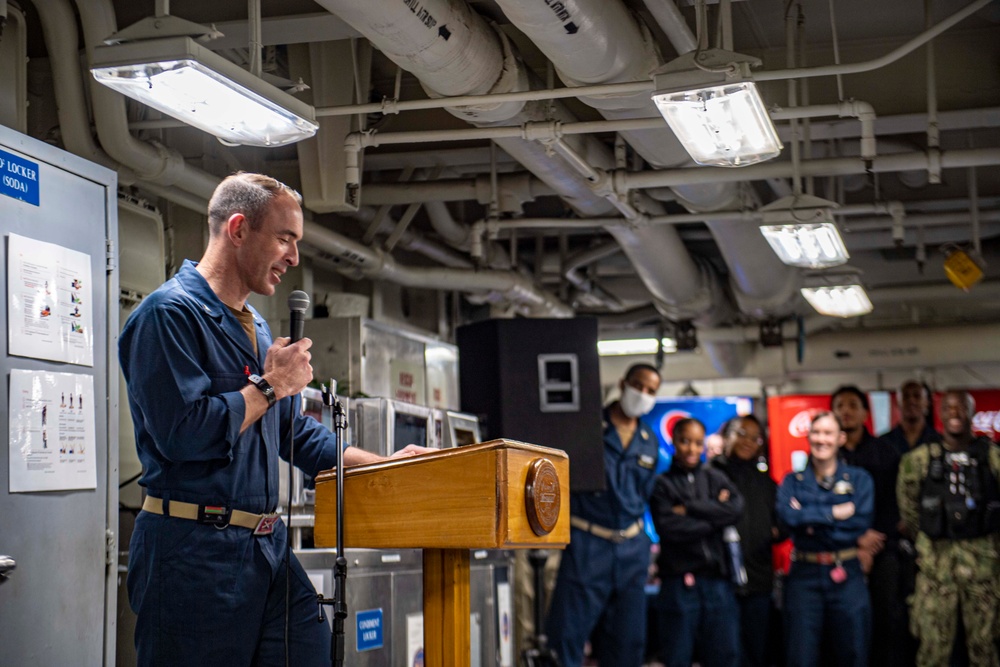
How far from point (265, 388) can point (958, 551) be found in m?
5.29

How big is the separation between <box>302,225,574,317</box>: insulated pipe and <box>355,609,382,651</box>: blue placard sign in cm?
192

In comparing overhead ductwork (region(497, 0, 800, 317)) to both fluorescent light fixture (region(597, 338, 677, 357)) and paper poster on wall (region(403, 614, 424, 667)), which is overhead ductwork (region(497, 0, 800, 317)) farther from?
fluorescent light fixture (region(597, 338, 677, 357))

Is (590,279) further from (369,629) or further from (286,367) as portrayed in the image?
(286,367)

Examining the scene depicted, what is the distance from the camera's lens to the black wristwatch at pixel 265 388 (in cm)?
257

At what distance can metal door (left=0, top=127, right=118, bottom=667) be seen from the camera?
319 centimetres

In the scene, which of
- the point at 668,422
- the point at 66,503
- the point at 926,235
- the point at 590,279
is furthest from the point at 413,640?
the point at 668,422

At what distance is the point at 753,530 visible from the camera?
305 inches

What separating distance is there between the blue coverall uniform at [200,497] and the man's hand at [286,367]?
0.10 metres

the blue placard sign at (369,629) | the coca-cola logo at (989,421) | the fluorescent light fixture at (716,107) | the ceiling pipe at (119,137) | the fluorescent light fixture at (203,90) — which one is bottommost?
the blue placard sign at (369,629)

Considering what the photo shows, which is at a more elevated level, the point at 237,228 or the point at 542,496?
the point at 237,228

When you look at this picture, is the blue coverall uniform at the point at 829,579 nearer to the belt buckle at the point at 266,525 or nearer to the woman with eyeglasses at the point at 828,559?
the woman with eyeglasses at the point at 828,559

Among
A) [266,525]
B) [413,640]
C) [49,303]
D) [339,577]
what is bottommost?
[413,640]

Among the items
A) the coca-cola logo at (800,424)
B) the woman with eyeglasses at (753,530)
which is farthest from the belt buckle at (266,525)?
the coca-cola logo at (800,424)

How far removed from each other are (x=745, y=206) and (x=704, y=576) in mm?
2308
